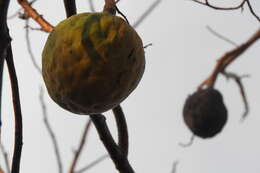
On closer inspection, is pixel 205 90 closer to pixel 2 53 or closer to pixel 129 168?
pixel 129 168

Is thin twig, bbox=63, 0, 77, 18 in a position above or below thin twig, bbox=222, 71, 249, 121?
Result: above

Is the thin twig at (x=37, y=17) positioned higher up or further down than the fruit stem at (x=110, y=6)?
further down

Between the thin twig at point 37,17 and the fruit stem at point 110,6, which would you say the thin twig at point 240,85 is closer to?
the thin twig at point 37,17

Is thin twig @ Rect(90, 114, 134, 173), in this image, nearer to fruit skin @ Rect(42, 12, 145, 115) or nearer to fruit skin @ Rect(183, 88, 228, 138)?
fruit skin @ Rect(42, 12, 145, 115)

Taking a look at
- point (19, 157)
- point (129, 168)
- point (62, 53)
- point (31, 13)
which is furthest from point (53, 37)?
point (31, 13)

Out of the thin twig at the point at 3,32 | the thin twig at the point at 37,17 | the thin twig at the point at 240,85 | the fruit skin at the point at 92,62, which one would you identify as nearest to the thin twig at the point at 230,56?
the thin twig at the point at 240,85

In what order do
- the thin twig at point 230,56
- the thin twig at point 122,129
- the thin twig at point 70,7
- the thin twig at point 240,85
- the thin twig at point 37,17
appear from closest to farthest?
the thin twig at point 70,7, the thin twig at point 122,129, the thin twig at point 37,17, the thin twig at point 230,56, the thin twig at point 240,85

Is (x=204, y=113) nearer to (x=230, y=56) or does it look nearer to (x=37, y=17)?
(x=230, y=56)

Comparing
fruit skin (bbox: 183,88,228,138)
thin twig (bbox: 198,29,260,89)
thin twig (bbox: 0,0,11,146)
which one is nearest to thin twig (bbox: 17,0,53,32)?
thin twig (bbox: 0,0,11,146)
